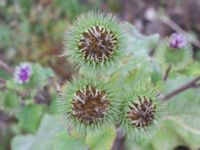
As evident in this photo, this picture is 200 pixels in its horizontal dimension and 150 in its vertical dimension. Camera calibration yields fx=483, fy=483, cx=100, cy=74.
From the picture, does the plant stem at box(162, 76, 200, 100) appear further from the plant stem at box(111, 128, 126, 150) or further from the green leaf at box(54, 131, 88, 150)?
the green leaf at box(54, 131, 88, 150)

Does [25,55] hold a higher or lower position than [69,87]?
higher

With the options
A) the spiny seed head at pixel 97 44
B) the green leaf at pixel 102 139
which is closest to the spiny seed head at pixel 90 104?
the spiny seed head at pixel 97 44

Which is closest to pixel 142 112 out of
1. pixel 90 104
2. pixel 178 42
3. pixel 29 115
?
pixel 90 104

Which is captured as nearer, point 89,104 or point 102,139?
point 89,104

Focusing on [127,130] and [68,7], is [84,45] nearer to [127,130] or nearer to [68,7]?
[127,130]

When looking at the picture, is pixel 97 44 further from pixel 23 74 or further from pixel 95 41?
pixel 23 74

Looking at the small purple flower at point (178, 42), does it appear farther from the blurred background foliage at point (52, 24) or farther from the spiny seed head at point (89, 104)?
the blurred background foliage at point (52, 24)

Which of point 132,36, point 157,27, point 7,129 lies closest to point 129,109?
point 132,36

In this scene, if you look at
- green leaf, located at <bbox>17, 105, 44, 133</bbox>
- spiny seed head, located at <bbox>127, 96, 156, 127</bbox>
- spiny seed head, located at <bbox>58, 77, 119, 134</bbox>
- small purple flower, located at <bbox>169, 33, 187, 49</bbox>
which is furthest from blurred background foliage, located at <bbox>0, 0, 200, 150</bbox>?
spiny seed head, located at <bbox>127, 96, 156, 127</bbox>
